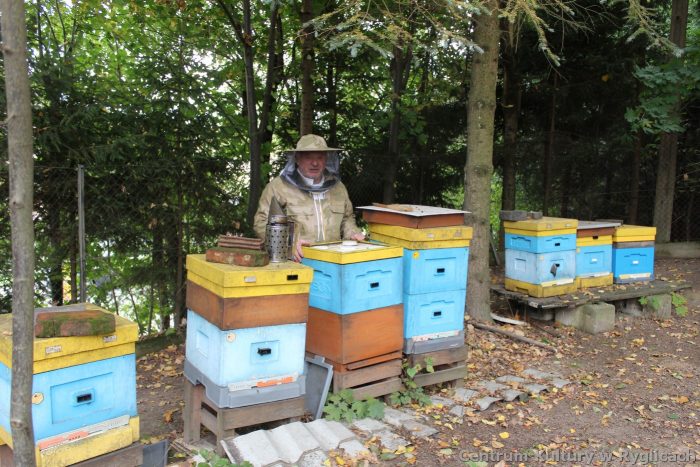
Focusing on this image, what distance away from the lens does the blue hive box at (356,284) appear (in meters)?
3.52

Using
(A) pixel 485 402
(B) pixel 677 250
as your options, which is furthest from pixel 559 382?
(B) pixel 677 250

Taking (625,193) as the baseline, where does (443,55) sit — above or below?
above

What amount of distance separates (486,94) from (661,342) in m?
3.44

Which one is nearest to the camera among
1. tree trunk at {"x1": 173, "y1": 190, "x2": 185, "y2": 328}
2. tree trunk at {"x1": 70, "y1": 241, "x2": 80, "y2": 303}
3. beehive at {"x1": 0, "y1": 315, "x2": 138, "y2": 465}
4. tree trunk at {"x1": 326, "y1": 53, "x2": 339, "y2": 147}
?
beehive at {"x1": 0, "y1": 315, "x2": 138, "y2": 465}

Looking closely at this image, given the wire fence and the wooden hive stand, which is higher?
the wire fence

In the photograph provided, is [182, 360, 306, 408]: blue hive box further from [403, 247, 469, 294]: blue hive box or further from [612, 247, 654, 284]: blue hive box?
[612, 247, 654, 284]: blue hive box

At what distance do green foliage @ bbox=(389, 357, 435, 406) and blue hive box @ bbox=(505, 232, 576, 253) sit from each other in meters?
2.34

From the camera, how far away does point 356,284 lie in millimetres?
3572

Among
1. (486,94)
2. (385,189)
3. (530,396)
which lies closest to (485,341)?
(530,396)

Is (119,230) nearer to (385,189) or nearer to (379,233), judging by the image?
(379,233)

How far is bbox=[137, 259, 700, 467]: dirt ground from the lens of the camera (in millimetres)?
3465

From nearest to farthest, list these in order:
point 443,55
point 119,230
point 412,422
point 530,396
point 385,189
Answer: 1. point 412,422
2. point 530,396
3. point 119,230
4. point 385,189
5. point 443,55

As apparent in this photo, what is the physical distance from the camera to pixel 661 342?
5.90 meters

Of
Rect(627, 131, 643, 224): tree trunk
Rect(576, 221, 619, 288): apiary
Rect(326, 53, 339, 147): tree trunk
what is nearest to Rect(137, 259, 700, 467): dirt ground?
Rect(576, 221, 619, 288): apiary
